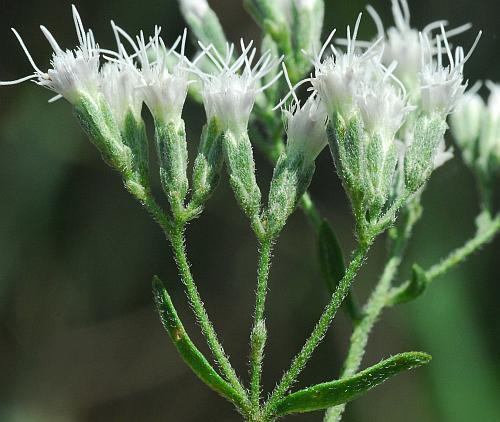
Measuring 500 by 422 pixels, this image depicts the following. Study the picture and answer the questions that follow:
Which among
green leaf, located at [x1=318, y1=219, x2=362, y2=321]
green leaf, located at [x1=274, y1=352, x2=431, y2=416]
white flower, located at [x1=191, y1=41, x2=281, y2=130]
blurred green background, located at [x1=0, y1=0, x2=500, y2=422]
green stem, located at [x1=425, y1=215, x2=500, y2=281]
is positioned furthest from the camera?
blurred green background, located at [x1=0, y1=0, x2=500, y2=422]

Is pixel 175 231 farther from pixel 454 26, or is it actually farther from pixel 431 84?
pixel 454 26

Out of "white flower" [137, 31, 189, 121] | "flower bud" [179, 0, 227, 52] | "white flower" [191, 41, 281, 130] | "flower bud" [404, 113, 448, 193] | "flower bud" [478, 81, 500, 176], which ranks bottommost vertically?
"flower bud" [478, 81, 500, 176]

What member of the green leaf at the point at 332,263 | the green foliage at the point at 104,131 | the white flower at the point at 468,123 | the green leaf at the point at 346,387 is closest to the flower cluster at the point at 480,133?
the white flower at the point at 468,123

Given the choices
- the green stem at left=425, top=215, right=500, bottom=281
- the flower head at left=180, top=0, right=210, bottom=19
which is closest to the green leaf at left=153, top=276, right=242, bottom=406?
the green stem at left=425, top=215, right=500, bottom=281

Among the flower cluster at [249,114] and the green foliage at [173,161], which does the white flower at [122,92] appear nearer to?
the flower cluster at [249,114]

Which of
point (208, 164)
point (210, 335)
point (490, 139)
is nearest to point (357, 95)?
point (208, 164)

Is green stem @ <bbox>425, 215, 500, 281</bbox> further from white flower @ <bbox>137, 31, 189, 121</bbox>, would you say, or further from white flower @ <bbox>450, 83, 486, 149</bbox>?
white flower @ <bbox>137, 31, 189, 121</bbox>
